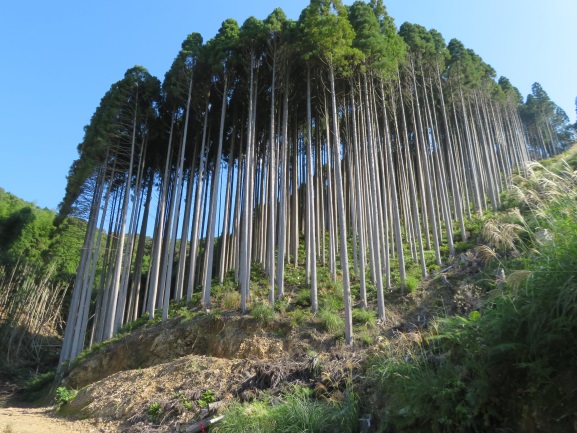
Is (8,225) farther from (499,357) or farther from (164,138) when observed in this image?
(499,357)

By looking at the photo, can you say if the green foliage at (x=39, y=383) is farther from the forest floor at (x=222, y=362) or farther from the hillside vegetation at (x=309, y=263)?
the forest floor at (x=222, y=362)

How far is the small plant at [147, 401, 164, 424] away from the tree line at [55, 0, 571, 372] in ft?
13.9

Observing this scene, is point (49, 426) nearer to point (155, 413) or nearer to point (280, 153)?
point (155, 413)

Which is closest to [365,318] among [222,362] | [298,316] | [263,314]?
[298,316]

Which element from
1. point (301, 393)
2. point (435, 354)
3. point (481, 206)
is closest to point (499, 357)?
point (435, 354)

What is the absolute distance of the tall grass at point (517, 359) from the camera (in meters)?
3.70

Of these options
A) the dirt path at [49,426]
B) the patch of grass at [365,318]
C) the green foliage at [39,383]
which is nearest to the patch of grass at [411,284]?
the patch of grass at [365,318]

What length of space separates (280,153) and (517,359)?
1553 cm

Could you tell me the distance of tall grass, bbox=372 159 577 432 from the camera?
12.1ft

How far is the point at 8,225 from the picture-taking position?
27.5 meters

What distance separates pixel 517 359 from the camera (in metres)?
4.03

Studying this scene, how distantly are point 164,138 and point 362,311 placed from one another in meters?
13.5

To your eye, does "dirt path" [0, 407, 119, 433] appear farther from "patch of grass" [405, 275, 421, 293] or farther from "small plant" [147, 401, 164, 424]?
"patch of grass" [405, 275, 421, 293]

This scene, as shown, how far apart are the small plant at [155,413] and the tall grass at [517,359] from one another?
5.41 m
